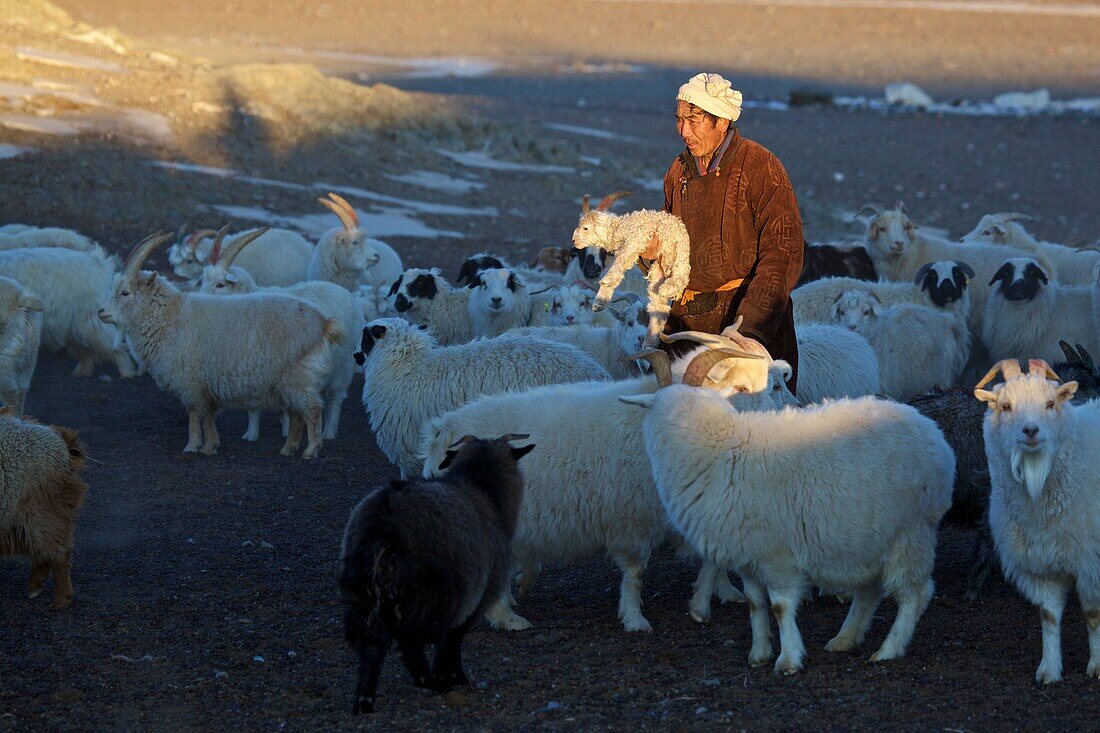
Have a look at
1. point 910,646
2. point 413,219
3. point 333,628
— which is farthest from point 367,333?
point 413,219

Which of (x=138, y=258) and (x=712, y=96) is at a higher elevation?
(x=712, y=96)

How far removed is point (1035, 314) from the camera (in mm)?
11047

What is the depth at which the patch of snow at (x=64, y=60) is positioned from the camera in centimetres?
2419

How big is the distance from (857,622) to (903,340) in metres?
4.73

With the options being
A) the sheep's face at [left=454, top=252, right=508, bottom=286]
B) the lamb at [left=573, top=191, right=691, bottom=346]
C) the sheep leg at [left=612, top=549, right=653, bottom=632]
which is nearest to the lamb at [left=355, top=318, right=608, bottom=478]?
the sheep leg at [left=612, top=549, right=653, bottom=632]

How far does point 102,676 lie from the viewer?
550 cm

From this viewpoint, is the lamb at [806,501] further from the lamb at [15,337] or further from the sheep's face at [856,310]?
the lamb at [15,337]

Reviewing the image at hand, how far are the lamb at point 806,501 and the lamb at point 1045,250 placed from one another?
26.7 feet

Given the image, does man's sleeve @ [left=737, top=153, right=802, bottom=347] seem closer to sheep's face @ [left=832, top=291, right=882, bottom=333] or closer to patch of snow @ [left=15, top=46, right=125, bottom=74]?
sheep's face @ [left=832, top=291, right=882, bottom=333]

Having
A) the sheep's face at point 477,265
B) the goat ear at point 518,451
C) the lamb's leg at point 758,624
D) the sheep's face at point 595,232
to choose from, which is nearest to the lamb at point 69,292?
the sheep's face at point 477,265

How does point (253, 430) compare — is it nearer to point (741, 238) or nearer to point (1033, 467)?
point (741, 238)

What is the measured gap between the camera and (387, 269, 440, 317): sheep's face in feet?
35.9

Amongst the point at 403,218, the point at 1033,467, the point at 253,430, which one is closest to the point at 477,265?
the point at 253,430

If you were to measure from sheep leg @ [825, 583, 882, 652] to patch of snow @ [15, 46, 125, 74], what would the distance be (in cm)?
2145
